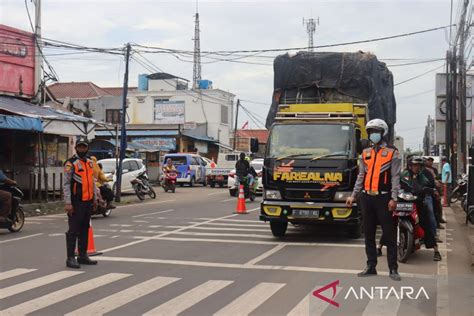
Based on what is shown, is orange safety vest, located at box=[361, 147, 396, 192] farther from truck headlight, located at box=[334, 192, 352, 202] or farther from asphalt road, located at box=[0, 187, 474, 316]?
truck headlight, located at box=[334, 192, 352, 202]

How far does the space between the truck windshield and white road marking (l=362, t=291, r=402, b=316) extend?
4.60m

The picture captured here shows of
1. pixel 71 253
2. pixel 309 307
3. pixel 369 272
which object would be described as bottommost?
pixel 309 307

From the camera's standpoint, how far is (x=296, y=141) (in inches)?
444

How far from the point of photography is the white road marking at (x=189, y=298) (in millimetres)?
5949

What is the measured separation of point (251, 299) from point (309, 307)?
707 millimetres

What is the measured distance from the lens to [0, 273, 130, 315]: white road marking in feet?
19.7

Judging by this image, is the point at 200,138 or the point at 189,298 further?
the point at 200,138

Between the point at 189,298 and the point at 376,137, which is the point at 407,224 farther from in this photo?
the point at 189,298

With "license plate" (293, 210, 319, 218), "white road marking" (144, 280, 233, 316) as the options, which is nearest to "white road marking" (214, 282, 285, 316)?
"white road marking" (144, 280, 233, 316)

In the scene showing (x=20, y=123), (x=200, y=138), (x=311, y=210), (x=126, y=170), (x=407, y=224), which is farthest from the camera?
(x=200, y=138)

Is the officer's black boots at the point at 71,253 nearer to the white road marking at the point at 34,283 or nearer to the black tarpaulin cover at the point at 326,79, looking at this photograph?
the white road marking at the point at 34,283

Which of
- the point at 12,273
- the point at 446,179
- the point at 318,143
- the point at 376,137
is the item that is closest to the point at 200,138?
the point at 446,179

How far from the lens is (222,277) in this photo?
772 centimetres

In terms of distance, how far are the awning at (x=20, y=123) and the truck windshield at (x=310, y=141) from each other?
9.27 meters
